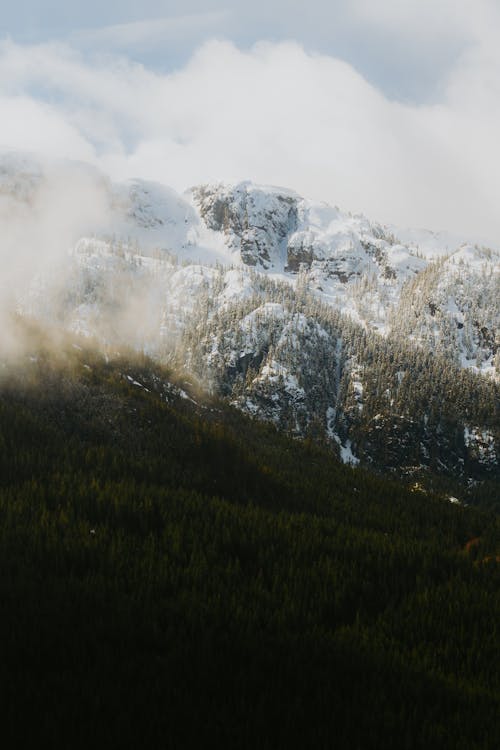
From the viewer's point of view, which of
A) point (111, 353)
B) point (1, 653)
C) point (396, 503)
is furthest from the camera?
point (111, 353)

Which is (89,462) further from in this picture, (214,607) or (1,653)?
(1,653)

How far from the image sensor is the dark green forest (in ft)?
46.7

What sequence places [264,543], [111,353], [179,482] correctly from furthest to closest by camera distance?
[111,353]
[179,482]
[264,543]

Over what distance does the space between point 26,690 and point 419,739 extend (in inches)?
424

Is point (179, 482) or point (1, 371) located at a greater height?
point (1, 371)

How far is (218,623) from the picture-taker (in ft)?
72.3

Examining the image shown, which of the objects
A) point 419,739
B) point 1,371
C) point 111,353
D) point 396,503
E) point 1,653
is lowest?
point 1,653

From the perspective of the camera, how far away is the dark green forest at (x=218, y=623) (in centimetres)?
1423

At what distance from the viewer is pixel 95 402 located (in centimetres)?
10106

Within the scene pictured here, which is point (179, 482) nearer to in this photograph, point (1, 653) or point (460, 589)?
point (460, 589)

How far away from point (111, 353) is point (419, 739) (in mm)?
166603

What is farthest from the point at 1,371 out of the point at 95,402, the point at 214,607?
the point at 214,607

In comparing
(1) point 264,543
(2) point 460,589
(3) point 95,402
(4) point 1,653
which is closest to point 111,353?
(3) point 95,402

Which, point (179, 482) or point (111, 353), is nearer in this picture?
point (179, 482)
